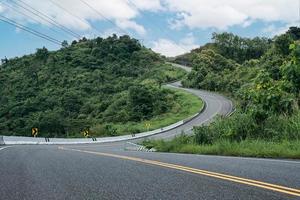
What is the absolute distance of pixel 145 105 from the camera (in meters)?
78.3

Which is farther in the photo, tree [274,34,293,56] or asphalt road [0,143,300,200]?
tree [274,34,293,56]

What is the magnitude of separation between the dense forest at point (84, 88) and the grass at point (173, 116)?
1517 millimetres

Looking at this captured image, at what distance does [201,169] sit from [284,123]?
9800 millimetres

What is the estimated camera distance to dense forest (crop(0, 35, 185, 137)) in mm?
70688

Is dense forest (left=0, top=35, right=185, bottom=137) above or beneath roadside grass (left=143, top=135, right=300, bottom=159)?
above

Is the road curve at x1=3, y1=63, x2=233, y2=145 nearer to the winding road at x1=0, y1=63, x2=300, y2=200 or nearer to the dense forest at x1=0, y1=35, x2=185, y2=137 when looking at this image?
the dense forest at x1=0, y1=35, x2=185, y2=137

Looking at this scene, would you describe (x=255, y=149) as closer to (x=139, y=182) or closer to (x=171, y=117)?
(x=139, y=182)

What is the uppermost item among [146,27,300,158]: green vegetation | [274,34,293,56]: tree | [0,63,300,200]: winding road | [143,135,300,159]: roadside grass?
[274,34,293,56]: tree

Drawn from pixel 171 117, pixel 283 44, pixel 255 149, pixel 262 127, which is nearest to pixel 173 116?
pixel 171 117

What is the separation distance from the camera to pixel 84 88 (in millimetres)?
95812

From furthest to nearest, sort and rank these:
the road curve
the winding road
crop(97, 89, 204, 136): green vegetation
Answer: crop(97, 89, 204, 136): green vegetation, the road curve, the winding road

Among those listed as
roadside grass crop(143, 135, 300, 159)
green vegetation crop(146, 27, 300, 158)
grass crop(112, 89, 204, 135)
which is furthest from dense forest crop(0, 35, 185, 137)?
roadside grass crop(143, 135, 300, 159)

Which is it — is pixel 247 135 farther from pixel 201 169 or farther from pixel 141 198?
pixel 141 198

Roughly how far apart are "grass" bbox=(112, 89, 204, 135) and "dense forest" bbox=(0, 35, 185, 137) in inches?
59.7
